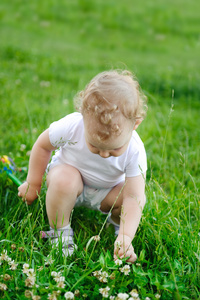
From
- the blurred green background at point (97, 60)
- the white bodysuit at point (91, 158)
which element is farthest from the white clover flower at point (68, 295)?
the blurred green background at point (97, 60)

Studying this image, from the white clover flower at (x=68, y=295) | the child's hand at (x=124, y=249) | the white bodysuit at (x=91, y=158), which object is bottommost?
the child's hand at (x=124, y=249)

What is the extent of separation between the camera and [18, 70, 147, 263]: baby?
2.02m

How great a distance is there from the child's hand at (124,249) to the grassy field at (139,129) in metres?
0.05

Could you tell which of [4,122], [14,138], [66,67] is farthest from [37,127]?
[66,67]

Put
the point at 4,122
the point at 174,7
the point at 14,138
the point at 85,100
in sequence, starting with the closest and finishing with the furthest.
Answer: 1. the point at 85,100
2. the point at 14,138
3. the point at 4,122
4. the point at 174,7

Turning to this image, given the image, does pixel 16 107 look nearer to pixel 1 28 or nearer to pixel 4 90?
pixel 4 90

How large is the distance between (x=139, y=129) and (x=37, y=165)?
1504 millimetres

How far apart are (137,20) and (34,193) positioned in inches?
379

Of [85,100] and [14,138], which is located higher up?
[85,100]

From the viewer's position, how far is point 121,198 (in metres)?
2.39

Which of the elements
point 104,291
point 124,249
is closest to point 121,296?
point 104,291

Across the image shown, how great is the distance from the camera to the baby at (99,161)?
2016 mm

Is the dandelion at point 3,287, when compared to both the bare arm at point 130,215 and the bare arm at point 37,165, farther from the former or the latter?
the bare arm at point 37,165

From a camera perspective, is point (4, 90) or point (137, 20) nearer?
point (4, 90)
